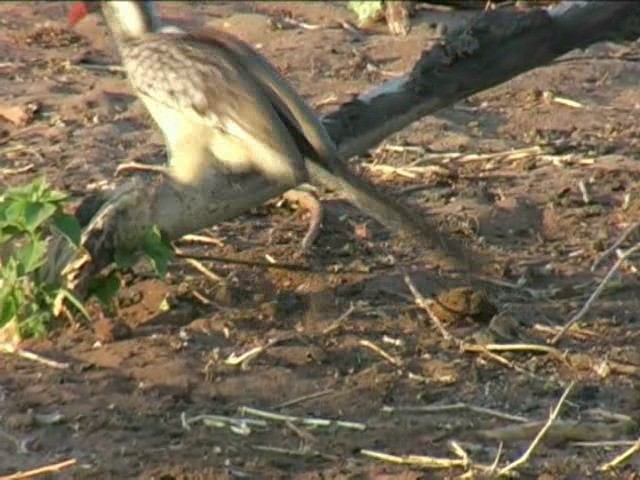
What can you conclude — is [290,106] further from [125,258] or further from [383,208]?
[125,258]

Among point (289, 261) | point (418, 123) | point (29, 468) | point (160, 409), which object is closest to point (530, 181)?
point (418, 123)

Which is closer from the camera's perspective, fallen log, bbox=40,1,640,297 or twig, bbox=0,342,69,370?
twig, bbox=0,342,69,370

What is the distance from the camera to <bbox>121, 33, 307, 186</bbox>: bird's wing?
220 inches

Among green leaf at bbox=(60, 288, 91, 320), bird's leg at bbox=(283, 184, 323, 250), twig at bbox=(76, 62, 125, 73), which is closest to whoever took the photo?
green leaf at bbox=(60, 288, 91, 320)

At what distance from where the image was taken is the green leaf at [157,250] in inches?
215

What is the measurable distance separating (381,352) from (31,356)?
3.32ft

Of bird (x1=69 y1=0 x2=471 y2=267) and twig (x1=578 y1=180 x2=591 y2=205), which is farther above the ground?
bird (x1=69 y1=0 x2=471 y2=267)

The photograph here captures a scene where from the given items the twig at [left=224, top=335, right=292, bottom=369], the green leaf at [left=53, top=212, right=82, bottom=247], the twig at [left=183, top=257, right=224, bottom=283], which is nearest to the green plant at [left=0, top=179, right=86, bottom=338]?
the green leaf at [left=53, top=212, right=82, bottom=247]

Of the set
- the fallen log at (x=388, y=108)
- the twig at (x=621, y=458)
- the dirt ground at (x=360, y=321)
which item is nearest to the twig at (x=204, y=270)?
the dirt ground at (x=360, y=321)

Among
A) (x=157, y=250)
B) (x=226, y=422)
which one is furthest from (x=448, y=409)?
Answer: (x=157, y=250)

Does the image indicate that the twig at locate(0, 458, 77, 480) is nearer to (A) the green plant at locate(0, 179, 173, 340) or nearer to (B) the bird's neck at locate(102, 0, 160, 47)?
(A) the green plant at locate(0, 179, 173, 340)

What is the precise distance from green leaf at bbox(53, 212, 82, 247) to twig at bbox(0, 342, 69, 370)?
343mm

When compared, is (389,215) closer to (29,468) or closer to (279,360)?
(279,360)

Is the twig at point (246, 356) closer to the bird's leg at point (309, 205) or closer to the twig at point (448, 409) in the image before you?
the twig at point (448, 409)
